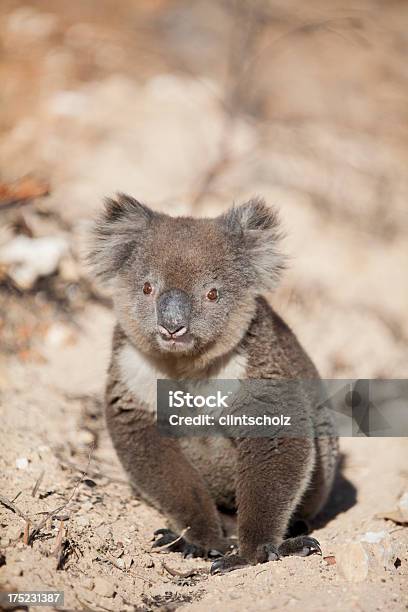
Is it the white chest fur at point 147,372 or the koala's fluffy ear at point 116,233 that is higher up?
the koala's fluffy ear at point 116,233

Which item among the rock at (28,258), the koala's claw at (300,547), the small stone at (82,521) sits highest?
the koala's claw at (300,547)

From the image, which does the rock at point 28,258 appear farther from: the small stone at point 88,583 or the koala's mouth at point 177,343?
the small stone at point 88,583

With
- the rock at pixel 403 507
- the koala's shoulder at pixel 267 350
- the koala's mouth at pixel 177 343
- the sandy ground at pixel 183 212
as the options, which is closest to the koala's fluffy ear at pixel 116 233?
the sandy ground at pixel 183 212

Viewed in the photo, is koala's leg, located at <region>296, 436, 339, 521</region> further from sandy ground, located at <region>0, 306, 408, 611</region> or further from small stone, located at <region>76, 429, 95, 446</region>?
small stone, located at <region>76, 429, 95, 446</region>

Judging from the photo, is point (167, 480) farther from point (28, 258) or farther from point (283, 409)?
point (28, 258)

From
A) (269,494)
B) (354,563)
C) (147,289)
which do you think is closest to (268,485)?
(269,494)

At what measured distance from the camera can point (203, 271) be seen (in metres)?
4.11

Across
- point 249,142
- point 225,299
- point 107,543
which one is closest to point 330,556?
point 107,543

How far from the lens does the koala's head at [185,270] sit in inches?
157

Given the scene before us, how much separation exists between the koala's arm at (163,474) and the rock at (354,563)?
97 cm

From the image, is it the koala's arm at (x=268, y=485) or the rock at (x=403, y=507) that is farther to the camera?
the rock at (x=403, y=507)

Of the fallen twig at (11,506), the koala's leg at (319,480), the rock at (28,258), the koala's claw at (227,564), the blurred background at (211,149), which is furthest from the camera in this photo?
the blurred background at (211,149)

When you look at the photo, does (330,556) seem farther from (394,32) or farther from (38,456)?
(394,32)

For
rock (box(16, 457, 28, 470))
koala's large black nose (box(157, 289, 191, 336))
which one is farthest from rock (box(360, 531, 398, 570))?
rock (box(16, 457, 28, 470))
